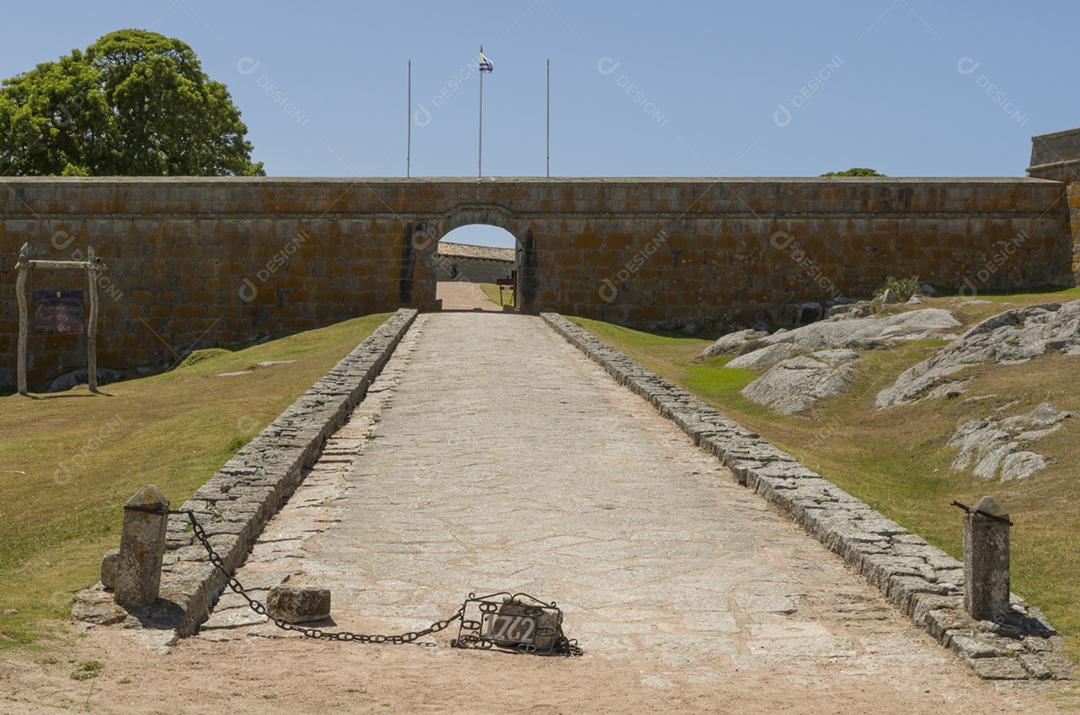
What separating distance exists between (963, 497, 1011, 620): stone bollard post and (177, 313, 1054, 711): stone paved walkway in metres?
0.41

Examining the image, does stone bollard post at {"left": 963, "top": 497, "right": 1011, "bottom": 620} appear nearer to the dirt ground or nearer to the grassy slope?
the grassy slope

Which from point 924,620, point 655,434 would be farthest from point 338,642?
point 655,434

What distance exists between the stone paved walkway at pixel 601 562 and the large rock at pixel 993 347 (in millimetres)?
5561

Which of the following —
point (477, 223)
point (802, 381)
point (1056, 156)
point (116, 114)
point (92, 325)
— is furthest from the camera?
point (116, 114)

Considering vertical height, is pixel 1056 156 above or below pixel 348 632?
above

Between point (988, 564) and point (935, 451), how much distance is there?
8.25 metres

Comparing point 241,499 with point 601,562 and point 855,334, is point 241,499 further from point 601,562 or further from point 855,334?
point 855,334

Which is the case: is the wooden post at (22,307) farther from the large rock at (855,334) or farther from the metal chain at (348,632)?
the metal chain at (348,632)

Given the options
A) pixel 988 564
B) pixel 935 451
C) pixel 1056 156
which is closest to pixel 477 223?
pixel 1056 156

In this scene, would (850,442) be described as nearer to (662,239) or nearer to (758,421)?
(758,421)

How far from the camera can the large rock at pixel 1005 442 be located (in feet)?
43.3

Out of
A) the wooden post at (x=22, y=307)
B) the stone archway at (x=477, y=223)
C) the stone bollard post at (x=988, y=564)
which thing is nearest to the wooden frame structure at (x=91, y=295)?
the wooden post at (x=22, y=307)

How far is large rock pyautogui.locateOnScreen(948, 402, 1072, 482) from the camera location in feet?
43.3

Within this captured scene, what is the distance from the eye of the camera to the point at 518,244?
30859mm
